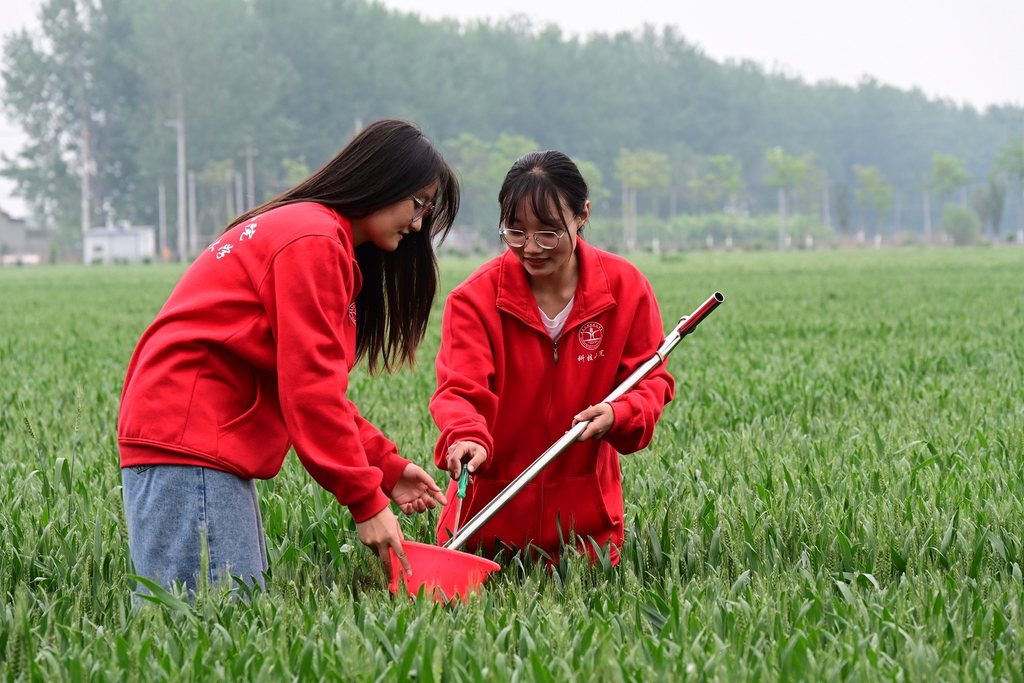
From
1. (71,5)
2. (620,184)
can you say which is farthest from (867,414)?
(620,184)

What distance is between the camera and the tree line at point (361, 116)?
289 ft

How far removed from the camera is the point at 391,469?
3104 mm

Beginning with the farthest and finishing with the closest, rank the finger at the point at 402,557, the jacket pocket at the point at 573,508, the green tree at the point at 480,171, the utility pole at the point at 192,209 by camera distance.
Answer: the green tree at the point at 480,171, the utility pole at the point at 192,209, the jacket pocket at the point at 573,508, the finger at the point at 402,557

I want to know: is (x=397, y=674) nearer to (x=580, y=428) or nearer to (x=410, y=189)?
(x=580, y=428)

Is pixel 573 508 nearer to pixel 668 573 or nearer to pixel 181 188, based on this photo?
pixel 668 573

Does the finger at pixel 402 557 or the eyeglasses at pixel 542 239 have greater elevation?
the eyeglasses at pixel 542 239

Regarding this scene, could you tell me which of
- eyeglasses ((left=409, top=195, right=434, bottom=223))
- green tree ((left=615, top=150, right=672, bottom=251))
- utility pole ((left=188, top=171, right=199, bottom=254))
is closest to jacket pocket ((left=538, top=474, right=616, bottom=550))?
eyeglasses ((left=409, top=195, right=434, bottom=223))

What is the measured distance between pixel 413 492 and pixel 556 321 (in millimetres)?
612

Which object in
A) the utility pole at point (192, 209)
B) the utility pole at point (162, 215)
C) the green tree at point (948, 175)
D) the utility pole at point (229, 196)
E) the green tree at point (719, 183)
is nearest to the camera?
the utility pole at point (192, 209)

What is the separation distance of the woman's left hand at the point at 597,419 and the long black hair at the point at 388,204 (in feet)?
Answer: 1.57

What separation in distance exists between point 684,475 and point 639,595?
61.9 inches

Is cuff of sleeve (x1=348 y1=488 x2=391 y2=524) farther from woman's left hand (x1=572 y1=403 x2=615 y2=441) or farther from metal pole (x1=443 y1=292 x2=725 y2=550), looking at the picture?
woman's left hand (x1=572 y1=403 x2=615 y2=441)

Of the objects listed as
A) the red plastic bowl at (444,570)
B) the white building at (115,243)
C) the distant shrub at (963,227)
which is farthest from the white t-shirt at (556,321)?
the distant shrub at (963,227)

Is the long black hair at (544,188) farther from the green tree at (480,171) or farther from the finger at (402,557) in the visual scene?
the green tree at (480,171)
